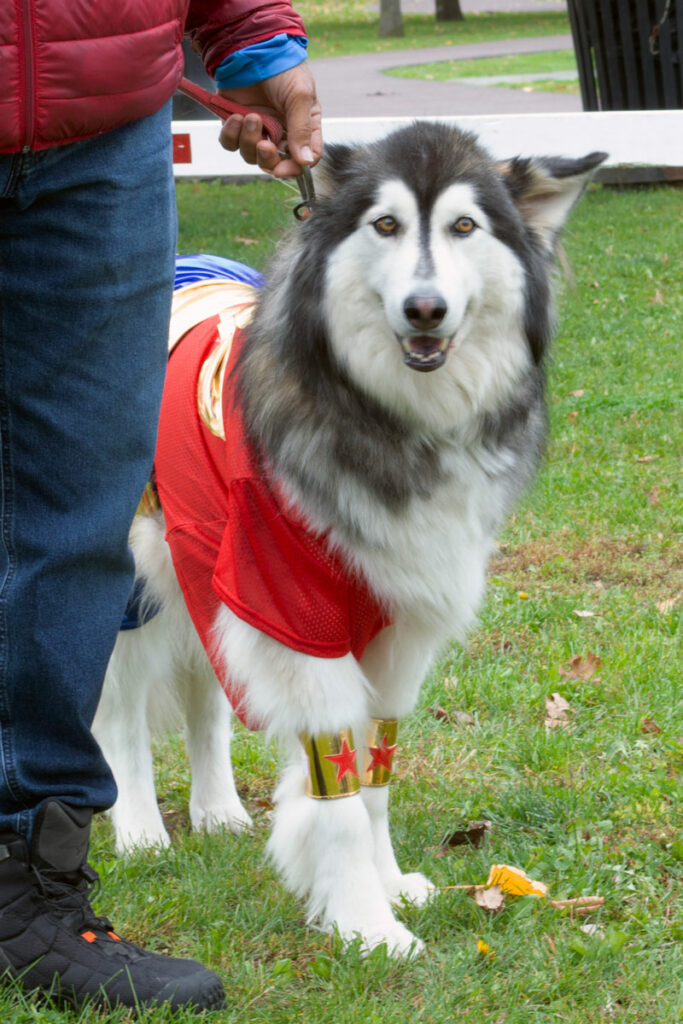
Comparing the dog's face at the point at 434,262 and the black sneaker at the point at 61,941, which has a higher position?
the dog's face at the point at 434,262

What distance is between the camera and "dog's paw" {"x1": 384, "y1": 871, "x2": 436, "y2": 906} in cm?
278

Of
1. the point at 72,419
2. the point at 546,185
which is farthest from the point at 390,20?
the point at 72,419

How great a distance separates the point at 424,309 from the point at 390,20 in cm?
2950

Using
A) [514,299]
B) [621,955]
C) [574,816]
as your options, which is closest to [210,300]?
[514,299]

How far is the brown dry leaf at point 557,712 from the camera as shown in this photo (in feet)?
11.5

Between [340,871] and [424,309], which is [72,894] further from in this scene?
[424,309]

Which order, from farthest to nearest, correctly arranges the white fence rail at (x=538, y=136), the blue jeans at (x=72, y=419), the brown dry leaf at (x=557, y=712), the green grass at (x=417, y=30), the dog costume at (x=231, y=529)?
the green grass at (x=417, y=30) < the white fence rail at (x=538, y=136) < the brown dry leaf at (x=557, y=712) < the dog costume at (x=231, y=529) < the blue jeans at (x=72, y=419)

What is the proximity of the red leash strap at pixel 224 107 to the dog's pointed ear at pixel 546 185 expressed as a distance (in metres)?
0.51

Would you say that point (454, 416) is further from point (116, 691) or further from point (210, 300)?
point (116, 691)

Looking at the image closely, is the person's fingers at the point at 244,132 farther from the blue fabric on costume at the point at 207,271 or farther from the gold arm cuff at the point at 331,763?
the gold arm cuff at the point at 331,763

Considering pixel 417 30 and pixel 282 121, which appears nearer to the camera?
pixel 282 121

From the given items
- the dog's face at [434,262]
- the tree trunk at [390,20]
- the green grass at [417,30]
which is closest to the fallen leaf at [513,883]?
the dog's face at [434,262]

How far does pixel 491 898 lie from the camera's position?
2688 millimetres

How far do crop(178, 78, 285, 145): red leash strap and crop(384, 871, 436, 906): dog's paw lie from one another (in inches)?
66.5
